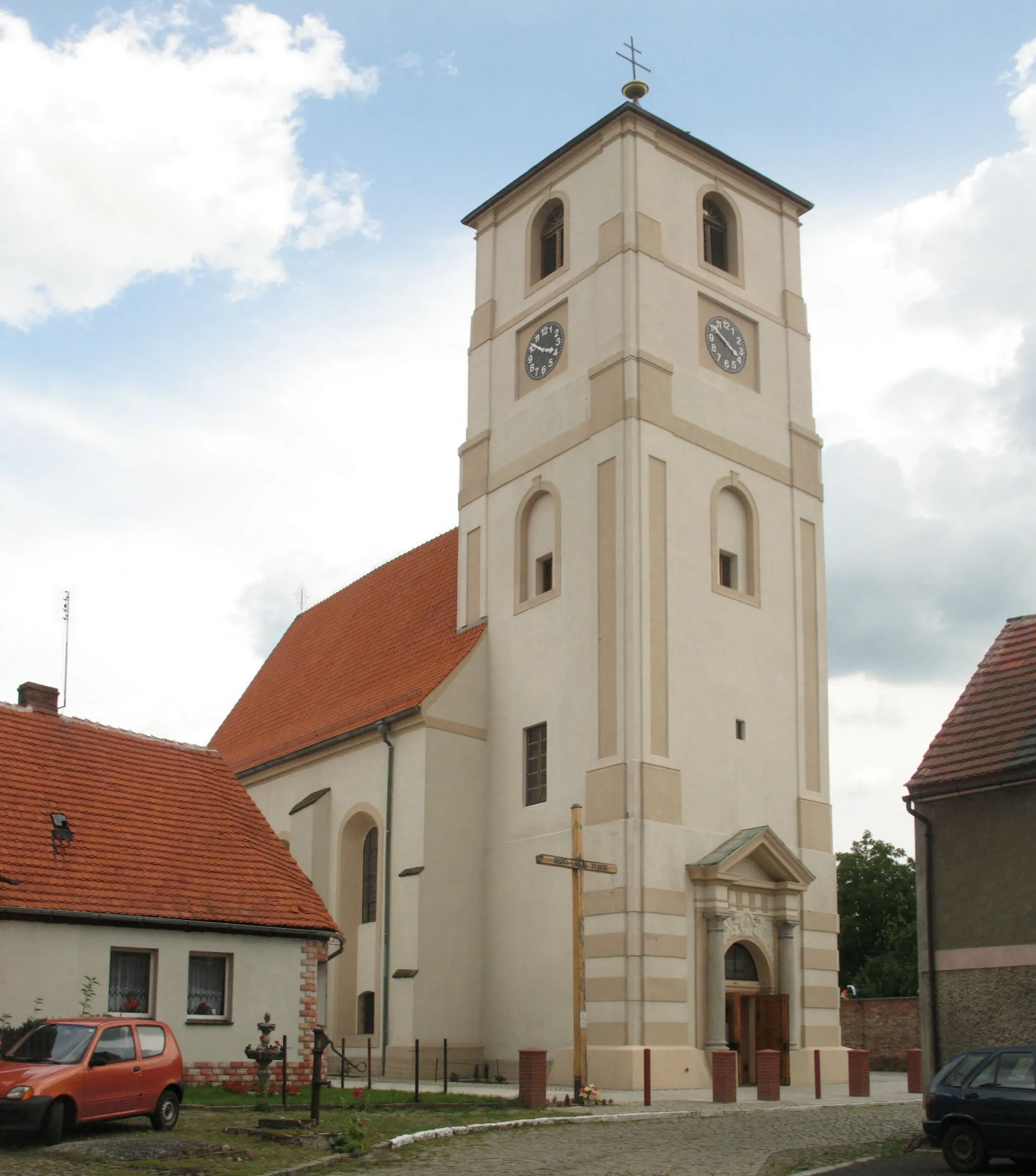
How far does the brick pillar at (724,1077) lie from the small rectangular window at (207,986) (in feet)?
25.3

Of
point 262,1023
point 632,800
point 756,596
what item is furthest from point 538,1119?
point 756,596

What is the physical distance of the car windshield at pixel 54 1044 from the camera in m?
15.7

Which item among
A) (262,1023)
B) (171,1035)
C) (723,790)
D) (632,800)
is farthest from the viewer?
(723,790)

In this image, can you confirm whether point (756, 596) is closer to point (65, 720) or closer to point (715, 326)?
point (715, 326)

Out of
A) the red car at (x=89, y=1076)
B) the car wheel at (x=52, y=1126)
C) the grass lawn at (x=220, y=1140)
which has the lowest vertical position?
the grass lawn at (x=220, y=1140)

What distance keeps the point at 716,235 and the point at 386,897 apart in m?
17.0

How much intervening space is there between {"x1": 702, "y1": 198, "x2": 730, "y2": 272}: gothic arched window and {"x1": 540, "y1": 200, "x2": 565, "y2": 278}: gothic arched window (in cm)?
336

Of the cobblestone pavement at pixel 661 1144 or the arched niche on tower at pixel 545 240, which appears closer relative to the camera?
the cobblestone pavement at pixel 661 1144

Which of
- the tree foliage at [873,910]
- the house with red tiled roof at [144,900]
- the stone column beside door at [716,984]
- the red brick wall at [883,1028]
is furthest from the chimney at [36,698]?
the tree foliage at [873,910]

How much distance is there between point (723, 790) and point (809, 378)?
424 inches

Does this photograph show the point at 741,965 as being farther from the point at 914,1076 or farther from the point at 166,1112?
the point at 166,1112

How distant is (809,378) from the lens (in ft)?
112

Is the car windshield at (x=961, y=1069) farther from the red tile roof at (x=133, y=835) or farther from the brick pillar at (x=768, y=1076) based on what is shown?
the red tile roof at (x=133, y=835)

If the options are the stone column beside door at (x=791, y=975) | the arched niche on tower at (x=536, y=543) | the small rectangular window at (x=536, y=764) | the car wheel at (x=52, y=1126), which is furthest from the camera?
the arched niche on tower at (x=536, y=543)
